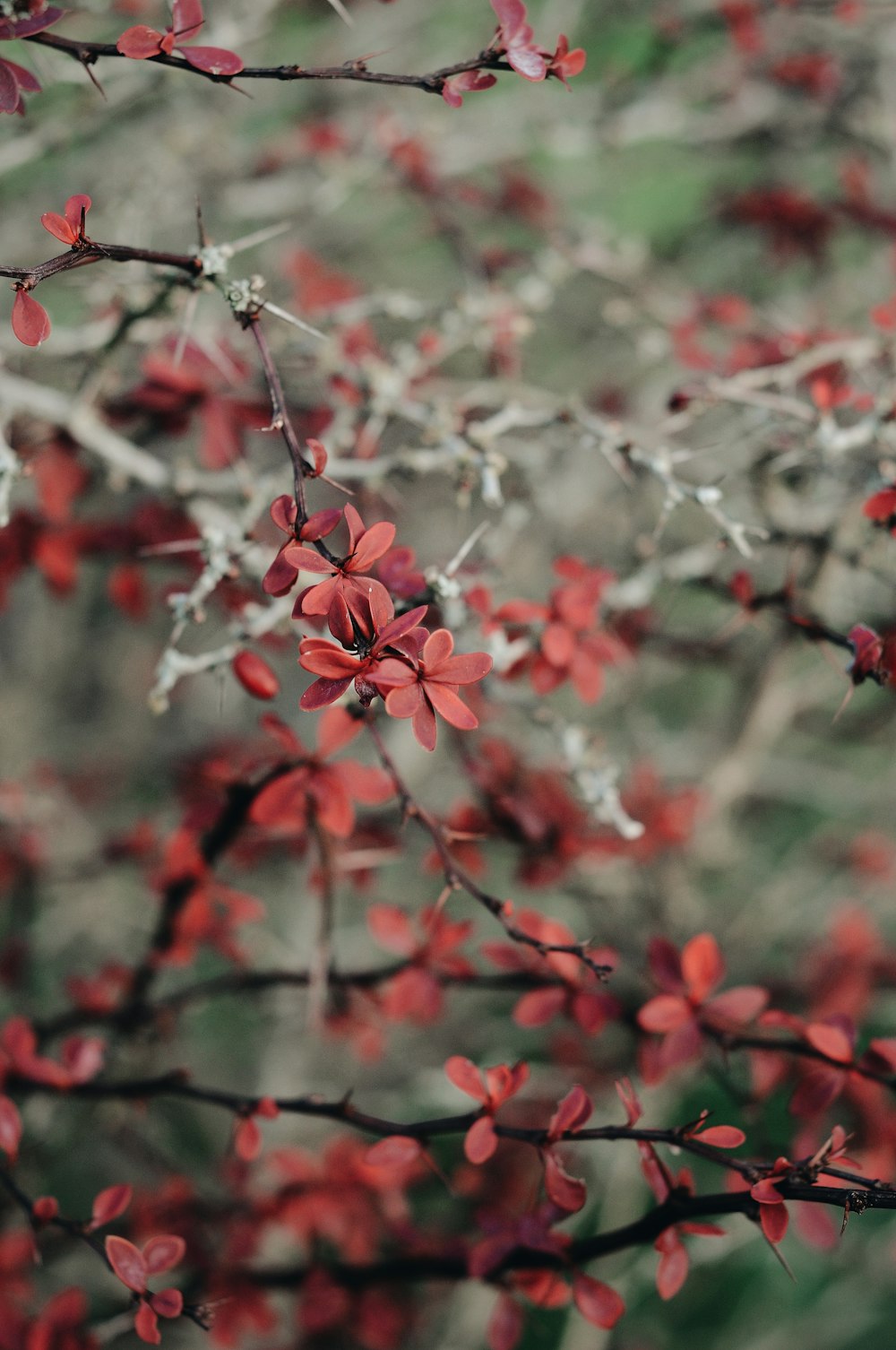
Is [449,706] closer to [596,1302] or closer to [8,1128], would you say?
[596,1302]

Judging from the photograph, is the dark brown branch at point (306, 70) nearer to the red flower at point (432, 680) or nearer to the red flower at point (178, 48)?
the red flower at point (178, 48)

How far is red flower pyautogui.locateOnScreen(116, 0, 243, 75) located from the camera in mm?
1104

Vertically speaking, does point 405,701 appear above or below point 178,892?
above

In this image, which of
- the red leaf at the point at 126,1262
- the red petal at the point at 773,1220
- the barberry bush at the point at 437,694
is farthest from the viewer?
the barberry bush at the point at 437,694

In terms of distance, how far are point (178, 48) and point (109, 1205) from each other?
5.15 ft

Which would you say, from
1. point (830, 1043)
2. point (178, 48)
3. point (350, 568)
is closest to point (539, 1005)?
point (830, 1043)

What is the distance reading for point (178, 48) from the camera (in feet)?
3.75

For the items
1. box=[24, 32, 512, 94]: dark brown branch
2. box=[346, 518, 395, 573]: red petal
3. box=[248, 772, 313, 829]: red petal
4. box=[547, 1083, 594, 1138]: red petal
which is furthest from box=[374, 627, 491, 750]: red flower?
box=[24, 32, 512, 94]: dark brown branch

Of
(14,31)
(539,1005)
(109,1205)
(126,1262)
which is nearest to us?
(14,31)

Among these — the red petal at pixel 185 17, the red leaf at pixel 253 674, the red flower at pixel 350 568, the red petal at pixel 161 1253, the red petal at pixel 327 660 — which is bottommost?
the red petal at pixel 161 1253

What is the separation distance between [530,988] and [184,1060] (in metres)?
2.37

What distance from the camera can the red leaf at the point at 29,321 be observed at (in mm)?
1070

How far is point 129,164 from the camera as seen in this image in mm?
3039

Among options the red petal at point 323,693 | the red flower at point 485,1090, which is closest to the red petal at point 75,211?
the red petal at point 323,693
